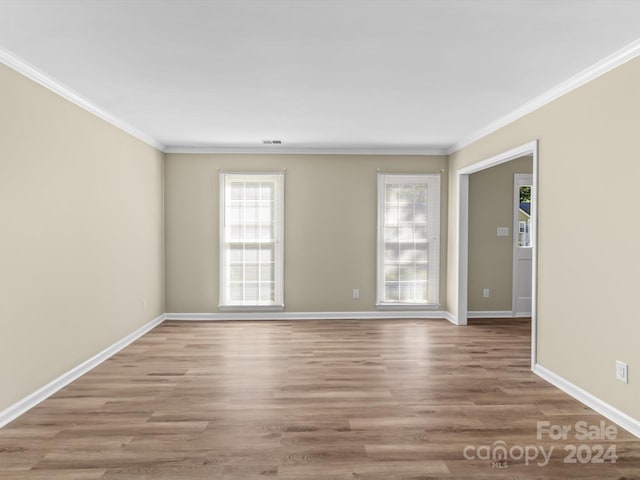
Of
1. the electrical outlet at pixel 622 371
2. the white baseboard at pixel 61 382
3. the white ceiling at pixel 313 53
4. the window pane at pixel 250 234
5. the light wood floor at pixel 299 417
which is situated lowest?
the light wood floor at pixel 299 417

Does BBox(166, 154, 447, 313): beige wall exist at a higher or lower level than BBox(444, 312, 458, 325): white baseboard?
higher

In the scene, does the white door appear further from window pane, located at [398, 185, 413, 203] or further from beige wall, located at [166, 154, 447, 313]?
window pane, located at [398, 185, 413, 203]

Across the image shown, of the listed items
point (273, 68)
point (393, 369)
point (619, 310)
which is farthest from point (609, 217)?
point (273, 68)

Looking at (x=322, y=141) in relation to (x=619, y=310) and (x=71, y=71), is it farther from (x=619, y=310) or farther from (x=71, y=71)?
(x=619, y=310)

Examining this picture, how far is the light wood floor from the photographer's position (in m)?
2.36

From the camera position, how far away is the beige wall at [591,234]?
2.81 m

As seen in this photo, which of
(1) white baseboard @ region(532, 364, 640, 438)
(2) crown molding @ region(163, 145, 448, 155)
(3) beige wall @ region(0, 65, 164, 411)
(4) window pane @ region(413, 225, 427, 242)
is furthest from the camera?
(4) window pane @ region(413, 225, 427, 242)

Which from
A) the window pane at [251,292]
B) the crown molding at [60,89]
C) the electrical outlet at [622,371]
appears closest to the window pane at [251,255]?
the window pane at [251,292]

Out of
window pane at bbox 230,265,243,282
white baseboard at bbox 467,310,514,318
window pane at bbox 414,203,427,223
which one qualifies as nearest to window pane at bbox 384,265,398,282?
window pane at bbox 414,203,427,223

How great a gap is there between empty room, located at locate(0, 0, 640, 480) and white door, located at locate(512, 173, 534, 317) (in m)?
0.57

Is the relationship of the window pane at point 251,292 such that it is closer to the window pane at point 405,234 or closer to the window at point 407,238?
the window at point 407,238

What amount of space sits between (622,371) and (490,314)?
11.6ft

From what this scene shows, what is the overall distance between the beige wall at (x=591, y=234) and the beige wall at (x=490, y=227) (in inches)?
90.0

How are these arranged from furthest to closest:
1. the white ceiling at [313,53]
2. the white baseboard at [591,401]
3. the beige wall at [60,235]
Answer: the beige wall at [60,235], the white baseboard at [591,401], the white ceiling at [313,53]
